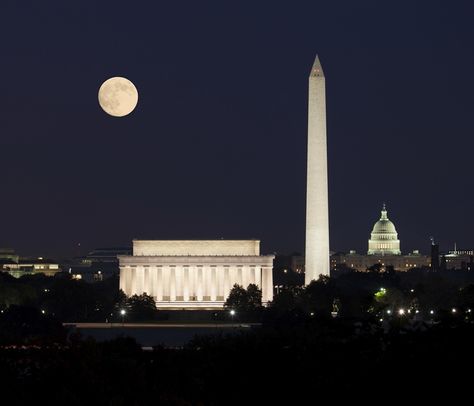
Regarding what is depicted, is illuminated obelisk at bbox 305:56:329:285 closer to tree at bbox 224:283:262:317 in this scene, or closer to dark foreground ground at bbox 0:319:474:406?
tree at bbox 224:283:262:317

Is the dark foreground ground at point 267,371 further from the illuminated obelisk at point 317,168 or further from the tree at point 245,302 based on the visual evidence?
the tree at point 245,302

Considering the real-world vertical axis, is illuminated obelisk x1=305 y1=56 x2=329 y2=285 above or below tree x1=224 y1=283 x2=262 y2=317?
above

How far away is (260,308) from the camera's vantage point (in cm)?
18650

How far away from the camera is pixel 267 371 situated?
71.1 metres

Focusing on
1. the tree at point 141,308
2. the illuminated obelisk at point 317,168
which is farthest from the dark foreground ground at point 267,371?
the tree at point 141,308

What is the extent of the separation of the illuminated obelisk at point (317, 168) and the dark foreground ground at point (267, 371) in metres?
101

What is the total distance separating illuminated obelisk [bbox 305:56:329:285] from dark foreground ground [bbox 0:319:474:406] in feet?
331

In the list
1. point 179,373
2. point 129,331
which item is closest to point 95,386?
point 179,373

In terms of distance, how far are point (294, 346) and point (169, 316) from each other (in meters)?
114

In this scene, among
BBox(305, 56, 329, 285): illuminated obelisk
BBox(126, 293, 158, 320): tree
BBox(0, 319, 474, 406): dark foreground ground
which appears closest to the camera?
BBox(0, 319, 474, 406): dark foreground ground

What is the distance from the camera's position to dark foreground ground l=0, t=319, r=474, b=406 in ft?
200

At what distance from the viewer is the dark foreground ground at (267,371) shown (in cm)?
6097

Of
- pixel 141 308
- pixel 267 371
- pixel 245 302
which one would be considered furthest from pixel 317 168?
pixel 267 371

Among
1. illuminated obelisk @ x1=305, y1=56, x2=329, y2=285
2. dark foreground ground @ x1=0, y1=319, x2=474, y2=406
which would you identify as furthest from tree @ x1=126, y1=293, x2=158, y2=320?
dark foreground ground @ x1=0, y1=319, x2=474, y2=406
